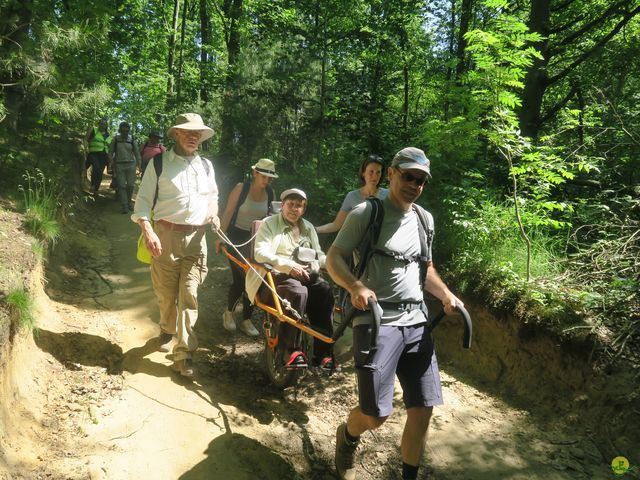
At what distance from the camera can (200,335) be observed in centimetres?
560

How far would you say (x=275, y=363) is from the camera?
4434 mm

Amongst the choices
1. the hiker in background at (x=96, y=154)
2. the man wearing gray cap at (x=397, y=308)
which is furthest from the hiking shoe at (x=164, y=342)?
the hiker in background at (x=96, y=154)

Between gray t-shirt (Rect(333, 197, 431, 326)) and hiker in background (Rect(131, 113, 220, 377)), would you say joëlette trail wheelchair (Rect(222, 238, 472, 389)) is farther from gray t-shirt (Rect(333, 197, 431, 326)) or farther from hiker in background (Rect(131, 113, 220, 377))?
gray t-shirt (Rect(333, 197, 431, 326))

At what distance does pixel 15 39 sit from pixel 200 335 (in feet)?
13.7

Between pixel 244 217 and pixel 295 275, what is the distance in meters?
1.68

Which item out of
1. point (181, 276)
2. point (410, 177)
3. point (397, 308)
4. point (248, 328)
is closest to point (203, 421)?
point (181, 276)

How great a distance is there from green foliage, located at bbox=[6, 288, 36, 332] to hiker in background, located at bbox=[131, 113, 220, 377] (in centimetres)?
104

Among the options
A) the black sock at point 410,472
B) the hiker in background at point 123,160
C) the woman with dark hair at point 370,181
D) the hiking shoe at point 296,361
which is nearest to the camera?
the black sock at point 410,472

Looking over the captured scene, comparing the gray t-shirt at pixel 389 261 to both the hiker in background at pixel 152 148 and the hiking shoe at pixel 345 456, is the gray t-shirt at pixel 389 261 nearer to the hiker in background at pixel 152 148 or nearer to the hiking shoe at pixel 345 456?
the hiking shoe at pixel 345 456

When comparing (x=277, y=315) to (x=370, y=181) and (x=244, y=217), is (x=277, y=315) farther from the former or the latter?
(x=244, y=217)

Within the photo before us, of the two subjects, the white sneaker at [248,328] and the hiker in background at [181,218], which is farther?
the white sneaker at [248,328]

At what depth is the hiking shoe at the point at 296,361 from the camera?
411 centimetres

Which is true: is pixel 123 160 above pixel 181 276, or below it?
above

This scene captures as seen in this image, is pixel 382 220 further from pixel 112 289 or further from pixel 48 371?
pixel 112 289
